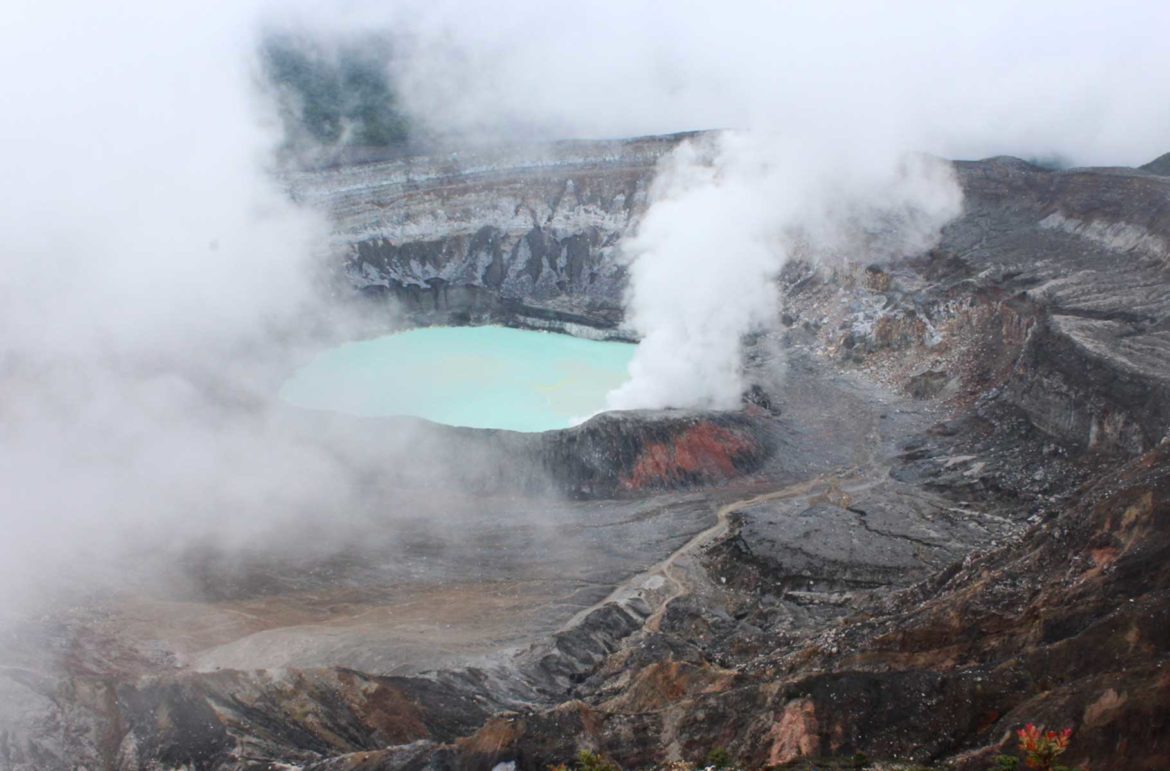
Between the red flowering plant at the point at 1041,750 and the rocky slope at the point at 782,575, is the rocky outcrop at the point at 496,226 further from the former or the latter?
the red flowering plant at the point at 1041,750

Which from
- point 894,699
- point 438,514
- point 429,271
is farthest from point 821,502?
point 429,271

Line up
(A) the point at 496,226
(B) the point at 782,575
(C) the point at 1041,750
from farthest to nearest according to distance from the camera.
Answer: (A) the point at 496,226, (B) the point at 782,575, (C) the point at 1041,750

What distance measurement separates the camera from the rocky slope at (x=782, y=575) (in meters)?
19.5

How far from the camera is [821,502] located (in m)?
34.1

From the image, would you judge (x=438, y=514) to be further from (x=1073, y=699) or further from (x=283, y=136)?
(x=283, y=136)

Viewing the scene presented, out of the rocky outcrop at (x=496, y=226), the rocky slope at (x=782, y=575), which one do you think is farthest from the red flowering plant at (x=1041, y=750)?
the rocky outcrop at (x=496, y=226)

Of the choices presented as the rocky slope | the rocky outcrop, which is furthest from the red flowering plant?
the rocky outcrop

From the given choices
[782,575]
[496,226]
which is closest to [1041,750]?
[782,575]

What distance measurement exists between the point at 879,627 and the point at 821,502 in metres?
10.7

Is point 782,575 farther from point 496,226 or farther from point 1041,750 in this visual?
point 496,226

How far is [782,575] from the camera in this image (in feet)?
98.5

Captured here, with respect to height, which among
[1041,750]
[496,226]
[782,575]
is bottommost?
[782,575]

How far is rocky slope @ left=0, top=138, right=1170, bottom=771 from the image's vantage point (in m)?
19.5

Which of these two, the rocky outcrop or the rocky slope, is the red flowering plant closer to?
the rocky slope
